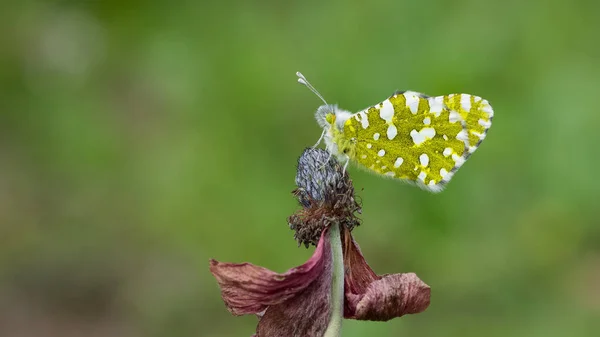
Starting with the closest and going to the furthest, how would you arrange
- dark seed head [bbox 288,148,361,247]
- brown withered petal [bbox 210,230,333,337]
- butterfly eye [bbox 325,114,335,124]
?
brown withered petal [bbox 210,230,333,337], dark seed head [bbox 288,148,361,247], butterfly eye [bbox 325,114,335,124]

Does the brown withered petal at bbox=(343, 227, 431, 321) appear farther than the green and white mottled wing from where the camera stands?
No

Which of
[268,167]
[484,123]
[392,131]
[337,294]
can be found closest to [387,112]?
[392,131]

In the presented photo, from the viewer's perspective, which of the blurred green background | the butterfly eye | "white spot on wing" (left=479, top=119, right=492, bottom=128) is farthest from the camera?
the blurred green background

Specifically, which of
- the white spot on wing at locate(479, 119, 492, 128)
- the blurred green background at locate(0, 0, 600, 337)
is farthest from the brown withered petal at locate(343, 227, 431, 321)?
the blurred green background at locate(0, 0, 600, 337)

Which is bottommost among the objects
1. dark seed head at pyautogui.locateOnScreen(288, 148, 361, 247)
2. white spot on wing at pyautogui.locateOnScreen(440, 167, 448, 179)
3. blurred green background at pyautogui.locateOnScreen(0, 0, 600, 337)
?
dark seed head at pyautogui.locateOnScreen(288, 148, 361, 247)

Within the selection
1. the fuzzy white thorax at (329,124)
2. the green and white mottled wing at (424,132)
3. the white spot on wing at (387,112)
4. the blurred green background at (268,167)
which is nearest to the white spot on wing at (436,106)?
the green and white mottled wing at (424,132)

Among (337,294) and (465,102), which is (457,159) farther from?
(337,294)

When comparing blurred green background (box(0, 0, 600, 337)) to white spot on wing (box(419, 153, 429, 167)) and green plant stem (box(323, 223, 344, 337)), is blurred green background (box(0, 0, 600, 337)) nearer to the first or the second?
white spot on wing (box(419, 153, 429, 167))
